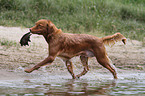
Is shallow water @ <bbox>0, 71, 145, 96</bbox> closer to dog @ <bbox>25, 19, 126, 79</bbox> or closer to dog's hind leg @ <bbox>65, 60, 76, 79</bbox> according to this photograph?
dog's hind leg @ <bbox>65, 60, 76, 79</bbox>

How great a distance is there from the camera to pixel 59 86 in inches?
227

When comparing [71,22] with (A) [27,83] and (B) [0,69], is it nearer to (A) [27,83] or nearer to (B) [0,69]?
(B) [0,69]

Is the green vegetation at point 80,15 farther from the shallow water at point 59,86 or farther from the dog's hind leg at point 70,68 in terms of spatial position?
the shallow water at point 59,86

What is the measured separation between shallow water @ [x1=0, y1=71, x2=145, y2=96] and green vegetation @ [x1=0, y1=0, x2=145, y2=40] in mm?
4580

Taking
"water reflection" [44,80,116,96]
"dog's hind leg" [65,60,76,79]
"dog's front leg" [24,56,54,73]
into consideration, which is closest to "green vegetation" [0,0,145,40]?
"dog's hind leg" [65,60,76,79]

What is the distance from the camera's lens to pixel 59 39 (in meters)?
6.73

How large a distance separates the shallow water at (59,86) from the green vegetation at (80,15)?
4.58 meters

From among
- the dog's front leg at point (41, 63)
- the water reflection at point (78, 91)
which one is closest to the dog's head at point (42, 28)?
the dog's front leg at point (41, 63)

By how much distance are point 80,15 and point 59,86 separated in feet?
26.0

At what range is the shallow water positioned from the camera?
5008mm

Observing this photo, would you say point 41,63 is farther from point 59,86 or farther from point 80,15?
point 80,15

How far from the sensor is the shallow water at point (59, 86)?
5.01 metres

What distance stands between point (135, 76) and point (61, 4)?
747cm

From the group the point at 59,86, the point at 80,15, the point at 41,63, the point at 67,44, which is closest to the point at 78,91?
the point at 59,86
